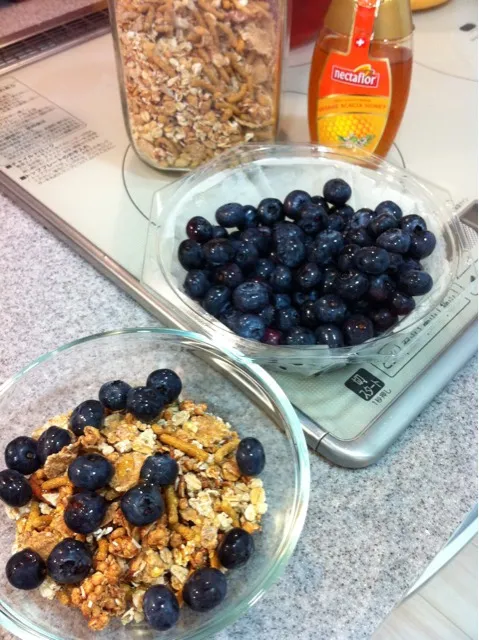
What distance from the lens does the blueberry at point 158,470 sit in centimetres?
50

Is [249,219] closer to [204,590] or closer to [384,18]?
[384,18]

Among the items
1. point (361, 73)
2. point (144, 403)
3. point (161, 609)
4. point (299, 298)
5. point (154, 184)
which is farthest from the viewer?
point (154, 184)

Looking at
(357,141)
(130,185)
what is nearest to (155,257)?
(130,185)

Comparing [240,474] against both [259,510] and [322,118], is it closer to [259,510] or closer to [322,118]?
[259,510]

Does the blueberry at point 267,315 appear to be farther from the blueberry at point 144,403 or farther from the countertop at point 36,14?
the countertop at point 36,14

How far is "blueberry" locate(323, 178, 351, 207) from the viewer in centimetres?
72

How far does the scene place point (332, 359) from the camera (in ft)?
1.90

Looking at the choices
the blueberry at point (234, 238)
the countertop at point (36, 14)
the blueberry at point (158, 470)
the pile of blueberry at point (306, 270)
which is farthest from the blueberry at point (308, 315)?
the countertop at point (36, 14)

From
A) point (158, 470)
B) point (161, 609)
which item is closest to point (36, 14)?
point (158, 470)

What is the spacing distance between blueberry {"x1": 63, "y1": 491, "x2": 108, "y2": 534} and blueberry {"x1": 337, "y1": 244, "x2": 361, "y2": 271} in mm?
347

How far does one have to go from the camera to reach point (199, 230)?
0.68 meters

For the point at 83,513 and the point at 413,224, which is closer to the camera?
the point at 83,513

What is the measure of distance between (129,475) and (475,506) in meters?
0.33

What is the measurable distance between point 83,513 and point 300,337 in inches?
10.4
